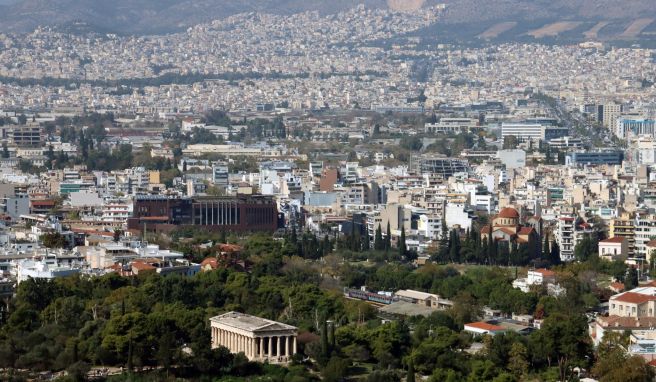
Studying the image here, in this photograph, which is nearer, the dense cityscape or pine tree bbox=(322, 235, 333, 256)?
the dense cityscape

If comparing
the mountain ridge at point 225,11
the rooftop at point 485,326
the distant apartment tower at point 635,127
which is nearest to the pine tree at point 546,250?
the rooftop at point 485,326

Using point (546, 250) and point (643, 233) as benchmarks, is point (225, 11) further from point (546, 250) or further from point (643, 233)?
point (546, 250)

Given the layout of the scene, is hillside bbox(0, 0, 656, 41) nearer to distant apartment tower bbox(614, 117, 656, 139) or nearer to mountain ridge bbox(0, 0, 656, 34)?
mountain ridge bbox(0, 0, 656, 34)

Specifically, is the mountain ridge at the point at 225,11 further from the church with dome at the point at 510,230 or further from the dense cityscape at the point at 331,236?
the church with dome at the point at 510,230

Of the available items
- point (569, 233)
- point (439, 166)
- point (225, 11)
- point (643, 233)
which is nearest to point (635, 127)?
point (439, 166)

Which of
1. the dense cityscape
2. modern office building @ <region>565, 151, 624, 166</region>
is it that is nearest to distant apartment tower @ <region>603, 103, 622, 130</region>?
the dense cityscape

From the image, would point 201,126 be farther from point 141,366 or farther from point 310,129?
point 141,366
